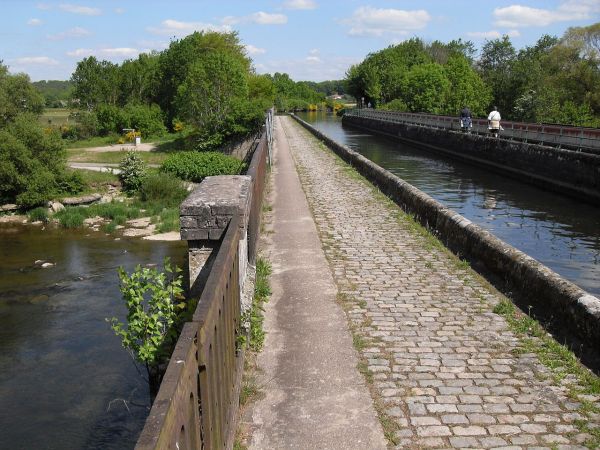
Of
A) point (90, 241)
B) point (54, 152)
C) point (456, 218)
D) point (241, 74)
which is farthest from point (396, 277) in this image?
point (241, 74)

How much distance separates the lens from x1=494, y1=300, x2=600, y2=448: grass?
471 centimetres

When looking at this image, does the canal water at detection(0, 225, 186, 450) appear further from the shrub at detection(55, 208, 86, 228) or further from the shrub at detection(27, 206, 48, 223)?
the shrub at detection(27, 206, 48, 223)

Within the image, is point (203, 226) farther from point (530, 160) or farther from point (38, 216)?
point (38, 216)

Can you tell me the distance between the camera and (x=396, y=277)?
8.48m

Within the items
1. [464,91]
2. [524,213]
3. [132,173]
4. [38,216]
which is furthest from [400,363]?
[464,91]

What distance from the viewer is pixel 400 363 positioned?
5.66 metres

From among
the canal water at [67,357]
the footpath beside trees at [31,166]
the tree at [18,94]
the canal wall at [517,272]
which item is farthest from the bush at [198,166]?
the tree at [18,94]

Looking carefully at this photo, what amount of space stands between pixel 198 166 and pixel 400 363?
94.5 ft

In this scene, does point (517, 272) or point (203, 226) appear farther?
point (517, 272)

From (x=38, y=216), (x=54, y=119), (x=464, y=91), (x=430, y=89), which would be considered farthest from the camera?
(x=54, y=119)

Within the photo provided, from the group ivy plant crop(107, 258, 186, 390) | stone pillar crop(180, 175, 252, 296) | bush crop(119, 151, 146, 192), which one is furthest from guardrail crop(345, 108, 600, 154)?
ivy plant crop(107, 258, 186, 390)

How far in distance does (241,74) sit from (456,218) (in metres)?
35.5

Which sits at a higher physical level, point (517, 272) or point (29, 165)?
point (517, 272)

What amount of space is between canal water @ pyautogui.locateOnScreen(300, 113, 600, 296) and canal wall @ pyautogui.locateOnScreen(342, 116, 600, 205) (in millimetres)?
468
